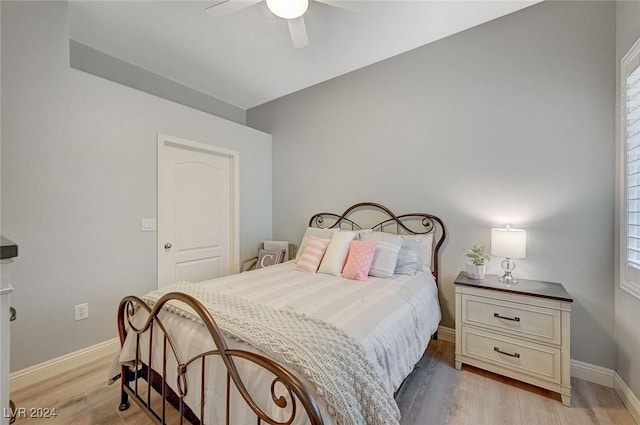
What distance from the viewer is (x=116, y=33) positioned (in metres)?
2.51

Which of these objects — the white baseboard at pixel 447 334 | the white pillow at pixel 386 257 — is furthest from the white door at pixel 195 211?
the white baseboard at pixel 447 334

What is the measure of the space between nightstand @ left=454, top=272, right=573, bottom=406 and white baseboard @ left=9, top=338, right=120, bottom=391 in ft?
9.73

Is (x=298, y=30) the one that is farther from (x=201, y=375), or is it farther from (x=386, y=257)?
(x=201, y=375)

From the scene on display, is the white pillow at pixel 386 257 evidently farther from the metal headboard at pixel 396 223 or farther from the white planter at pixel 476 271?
the white planter at pixel 476 271

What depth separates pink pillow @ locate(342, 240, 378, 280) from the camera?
233 cm

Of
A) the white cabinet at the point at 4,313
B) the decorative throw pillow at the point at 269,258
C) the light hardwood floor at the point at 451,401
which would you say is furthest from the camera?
the decorative throw pillow at the point at 269,258

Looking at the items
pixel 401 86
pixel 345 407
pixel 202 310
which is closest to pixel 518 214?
pixel 401 86

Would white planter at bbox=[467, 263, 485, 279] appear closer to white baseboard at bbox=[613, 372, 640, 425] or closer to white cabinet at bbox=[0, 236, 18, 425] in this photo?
white baseboard at bbox=[613, 372, 640, 425]

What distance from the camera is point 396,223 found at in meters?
2.96

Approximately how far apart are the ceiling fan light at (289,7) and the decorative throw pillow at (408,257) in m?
2.02

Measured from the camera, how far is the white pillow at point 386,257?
237 cm

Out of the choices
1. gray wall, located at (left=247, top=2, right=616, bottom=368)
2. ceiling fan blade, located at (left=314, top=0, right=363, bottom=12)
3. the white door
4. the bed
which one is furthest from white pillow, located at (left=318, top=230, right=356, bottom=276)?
ceiling fan blade, located at (left=314, top=0, right=363, bottom=12)

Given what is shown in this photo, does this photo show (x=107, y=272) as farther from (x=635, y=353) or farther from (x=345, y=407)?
(x=635, y=353)

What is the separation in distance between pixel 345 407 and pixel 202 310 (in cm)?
67
